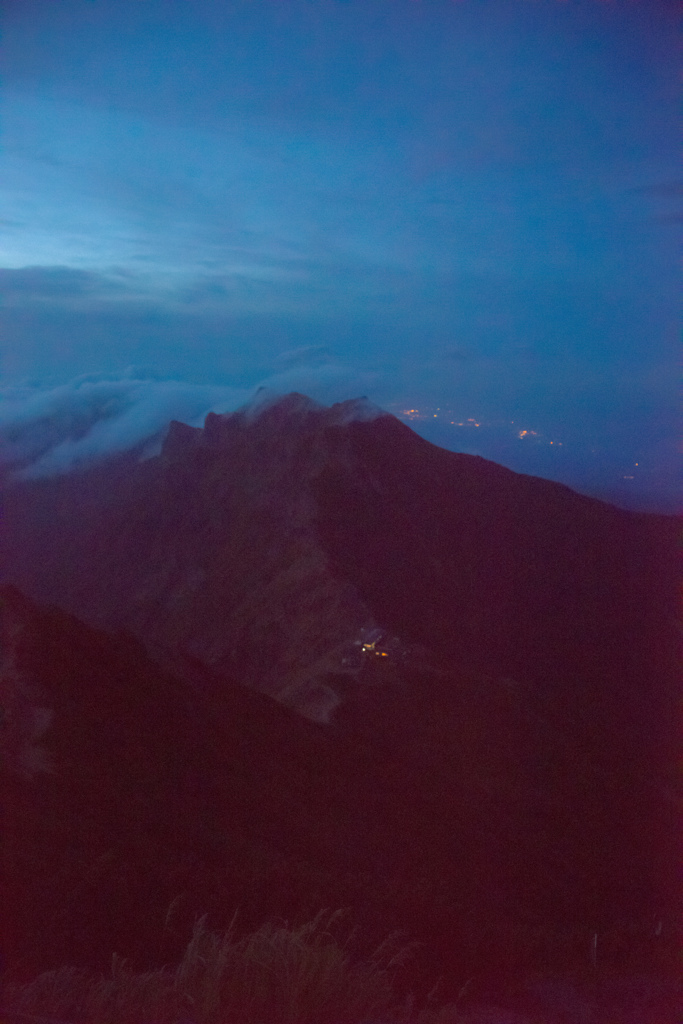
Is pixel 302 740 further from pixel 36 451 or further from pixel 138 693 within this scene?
pixel 36 451

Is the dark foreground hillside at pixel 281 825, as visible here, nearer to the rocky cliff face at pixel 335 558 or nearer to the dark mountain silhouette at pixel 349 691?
the dark mountain silhouette at pixel 349 691

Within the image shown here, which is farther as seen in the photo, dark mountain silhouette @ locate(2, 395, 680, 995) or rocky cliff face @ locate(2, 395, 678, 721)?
rocky cliff face @ locate(2, 395, 678, 721)

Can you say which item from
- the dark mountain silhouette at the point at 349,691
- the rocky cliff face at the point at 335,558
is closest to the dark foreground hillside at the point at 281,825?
the dark mountain silhouette at the point at 349,691

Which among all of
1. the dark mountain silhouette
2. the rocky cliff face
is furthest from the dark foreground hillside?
the rocky cliff face

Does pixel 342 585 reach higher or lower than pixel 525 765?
higher

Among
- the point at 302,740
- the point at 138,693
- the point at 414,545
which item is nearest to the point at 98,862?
the point at 138,693

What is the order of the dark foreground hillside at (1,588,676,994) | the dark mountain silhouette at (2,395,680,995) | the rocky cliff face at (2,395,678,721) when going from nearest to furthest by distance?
the dark foreground hillside at (1,588,676,994) < the dark mountain silhouette at (2,395,680,995) < the rocky cliff face at (2,395,678,721)

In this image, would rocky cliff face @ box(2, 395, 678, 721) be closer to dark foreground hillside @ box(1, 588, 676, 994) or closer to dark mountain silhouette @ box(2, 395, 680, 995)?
dark mountain silhouette @ box(2, 395, 680, 995)

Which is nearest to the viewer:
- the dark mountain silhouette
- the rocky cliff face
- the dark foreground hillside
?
the dark foreground hillside
